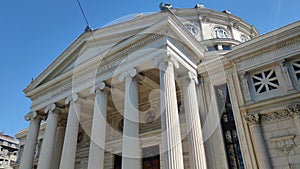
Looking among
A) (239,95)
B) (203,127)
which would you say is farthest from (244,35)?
(203,127)

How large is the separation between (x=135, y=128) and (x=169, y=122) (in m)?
1.56

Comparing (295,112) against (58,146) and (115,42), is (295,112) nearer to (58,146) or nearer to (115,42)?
(115,42)

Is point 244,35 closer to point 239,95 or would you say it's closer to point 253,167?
point 239,95

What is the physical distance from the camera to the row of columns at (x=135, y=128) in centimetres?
736

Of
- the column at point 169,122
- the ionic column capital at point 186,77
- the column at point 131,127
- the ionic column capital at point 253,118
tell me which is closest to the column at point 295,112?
the ionic column capital at point 253,118

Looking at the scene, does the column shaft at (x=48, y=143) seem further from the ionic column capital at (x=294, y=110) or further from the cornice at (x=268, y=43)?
the ionic column capital at (x=294, y=110)

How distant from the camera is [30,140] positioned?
12.5 m

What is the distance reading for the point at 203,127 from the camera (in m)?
9.65

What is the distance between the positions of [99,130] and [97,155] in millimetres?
1008

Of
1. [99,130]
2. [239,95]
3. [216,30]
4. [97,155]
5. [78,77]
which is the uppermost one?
[216,30]

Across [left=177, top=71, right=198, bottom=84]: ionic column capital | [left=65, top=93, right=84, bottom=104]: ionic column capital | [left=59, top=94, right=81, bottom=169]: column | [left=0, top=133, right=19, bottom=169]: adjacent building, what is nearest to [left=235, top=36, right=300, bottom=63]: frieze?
[left=177, top=71, right=198, bottom=84]: ionic column capital

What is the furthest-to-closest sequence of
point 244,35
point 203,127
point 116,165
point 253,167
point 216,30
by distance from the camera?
point 244,35, point 216,30, point 116,165, point 203,127, point 253,167

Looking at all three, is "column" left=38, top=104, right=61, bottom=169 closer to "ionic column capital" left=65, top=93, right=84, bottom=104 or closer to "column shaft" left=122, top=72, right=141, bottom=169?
"ionic column capital" left=65, top=93, right=84, bottom=104

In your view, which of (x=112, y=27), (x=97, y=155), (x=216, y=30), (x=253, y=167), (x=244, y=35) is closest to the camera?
(x=253, y=167)
